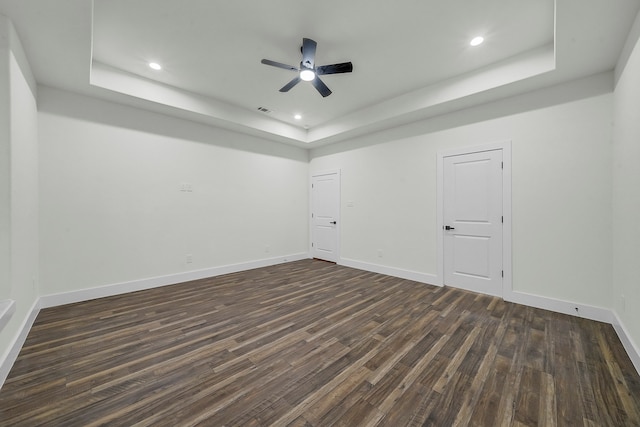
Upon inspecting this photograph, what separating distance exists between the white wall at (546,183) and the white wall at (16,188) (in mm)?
4792

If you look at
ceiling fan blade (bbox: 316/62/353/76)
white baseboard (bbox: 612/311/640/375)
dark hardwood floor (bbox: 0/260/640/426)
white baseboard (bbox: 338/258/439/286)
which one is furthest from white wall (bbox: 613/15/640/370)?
ceiling fan blade (bbox: 316/62/353/76)

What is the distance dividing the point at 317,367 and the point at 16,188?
313cm

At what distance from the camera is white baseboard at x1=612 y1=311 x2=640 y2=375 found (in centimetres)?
191

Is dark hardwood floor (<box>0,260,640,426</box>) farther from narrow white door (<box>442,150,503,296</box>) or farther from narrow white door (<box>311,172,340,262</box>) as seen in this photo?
narrow white door (<box>311,172,340,262</box>)

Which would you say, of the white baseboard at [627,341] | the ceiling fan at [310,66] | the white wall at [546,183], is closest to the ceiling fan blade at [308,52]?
the ceiling fan at [310,66]

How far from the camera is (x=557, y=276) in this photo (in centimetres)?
301

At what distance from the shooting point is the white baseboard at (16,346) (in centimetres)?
181

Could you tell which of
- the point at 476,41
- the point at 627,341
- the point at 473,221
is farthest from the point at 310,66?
the point at 627,341

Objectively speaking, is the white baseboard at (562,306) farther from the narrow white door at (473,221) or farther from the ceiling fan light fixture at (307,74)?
the ceiling fan light fixture at (307,74)

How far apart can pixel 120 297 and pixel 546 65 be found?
6.14 m

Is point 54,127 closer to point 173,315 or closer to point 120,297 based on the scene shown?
point 120,297

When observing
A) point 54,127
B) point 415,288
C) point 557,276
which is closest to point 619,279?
point 557,276

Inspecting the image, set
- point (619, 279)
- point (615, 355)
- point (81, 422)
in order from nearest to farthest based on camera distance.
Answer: point (81, 422) → point (615, 355) → point (619, 279)

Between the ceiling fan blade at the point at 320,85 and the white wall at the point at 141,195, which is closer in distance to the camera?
the ceiling fan blade at the point at 320,85
